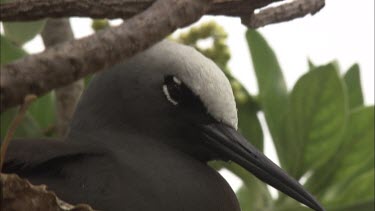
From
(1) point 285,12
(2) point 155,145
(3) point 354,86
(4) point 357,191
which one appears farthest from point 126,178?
(3) point 354,86

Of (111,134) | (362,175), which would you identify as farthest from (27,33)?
(362,175)

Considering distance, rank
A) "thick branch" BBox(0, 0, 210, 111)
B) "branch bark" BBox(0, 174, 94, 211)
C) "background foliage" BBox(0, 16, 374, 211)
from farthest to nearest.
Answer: "background foliage" BBox(0, 16, 374, 211)
"branch bark" BBox(0, 174, 94, 211)
"thick branch" BBox(0, 0, 210, 111)

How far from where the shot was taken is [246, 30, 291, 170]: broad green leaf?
2.30m

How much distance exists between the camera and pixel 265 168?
5.97 feet

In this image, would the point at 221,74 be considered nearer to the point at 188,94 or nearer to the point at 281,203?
the point at 188,94

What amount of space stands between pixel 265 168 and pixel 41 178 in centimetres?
44

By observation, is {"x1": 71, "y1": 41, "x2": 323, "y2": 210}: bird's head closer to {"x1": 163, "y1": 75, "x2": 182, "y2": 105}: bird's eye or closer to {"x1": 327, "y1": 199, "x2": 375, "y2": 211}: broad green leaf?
{"x1": 163, "y1": 75, "x2": 182, "y2": 105}: bird's eye

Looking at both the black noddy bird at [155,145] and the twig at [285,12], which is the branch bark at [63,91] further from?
the twig at [285,12]

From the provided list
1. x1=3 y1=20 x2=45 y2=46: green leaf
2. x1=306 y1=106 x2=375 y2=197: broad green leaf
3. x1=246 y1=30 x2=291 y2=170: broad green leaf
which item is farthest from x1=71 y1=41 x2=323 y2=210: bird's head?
x1=306 y1=106 x2=375 y2=197: broad green leaf

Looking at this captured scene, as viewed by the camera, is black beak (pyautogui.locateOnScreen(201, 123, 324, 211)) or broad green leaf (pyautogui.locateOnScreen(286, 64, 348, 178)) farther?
broad green leaf (pyautogui.locateOnScreen(286, 64, 348, 178))

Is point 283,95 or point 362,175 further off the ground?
point 283,95

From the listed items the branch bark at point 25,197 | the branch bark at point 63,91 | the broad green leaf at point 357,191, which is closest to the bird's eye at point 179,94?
the branch bark at point 63,91

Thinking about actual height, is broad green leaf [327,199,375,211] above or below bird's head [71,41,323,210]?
below

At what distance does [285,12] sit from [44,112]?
38.6 inches
